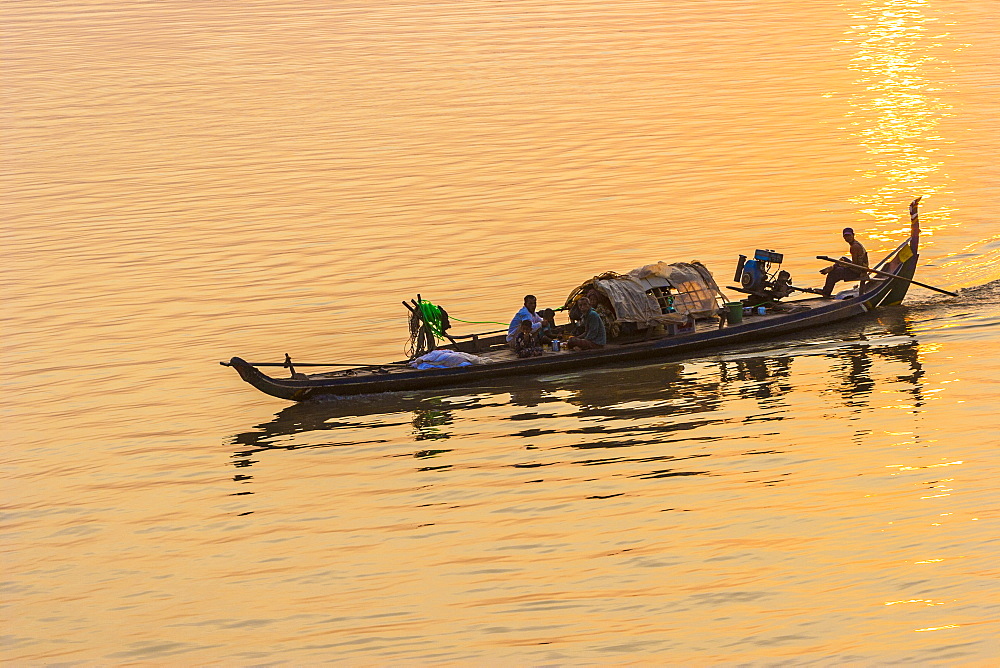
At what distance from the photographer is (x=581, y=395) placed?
61.7 ft

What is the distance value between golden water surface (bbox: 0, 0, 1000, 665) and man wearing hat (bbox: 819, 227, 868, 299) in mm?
795

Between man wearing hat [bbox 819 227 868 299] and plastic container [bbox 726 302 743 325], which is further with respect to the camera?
man wearing hat [bbox 819 227 868 299]

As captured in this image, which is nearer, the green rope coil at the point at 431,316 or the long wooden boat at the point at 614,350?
the long wooden boat at the point at 614,350

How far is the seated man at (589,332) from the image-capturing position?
19094mm

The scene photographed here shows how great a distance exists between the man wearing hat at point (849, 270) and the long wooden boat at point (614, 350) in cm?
26

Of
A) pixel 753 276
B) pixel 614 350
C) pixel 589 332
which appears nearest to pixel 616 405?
pixel 614 350

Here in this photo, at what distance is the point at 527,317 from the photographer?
18.9 metres

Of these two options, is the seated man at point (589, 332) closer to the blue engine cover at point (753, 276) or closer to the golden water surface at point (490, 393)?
the golden water surface at point (490, 393)

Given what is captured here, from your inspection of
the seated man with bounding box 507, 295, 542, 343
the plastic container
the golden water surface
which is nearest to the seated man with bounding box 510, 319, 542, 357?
the seated man with bounding box 507, 295, 542, 343

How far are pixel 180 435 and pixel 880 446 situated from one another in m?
9.77

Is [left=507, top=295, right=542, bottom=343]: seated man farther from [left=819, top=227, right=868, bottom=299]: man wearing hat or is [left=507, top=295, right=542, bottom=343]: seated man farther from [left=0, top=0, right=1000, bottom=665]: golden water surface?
[left=819, top=227, right=868, bottom=299]: man wearing hat

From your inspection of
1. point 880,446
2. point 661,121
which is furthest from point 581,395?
point 661,121

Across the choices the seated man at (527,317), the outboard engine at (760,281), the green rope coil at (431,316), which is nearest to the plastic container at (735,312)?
the outboard engine at (760,281)

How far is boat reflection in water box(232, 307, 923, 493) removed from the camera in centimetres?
1725
